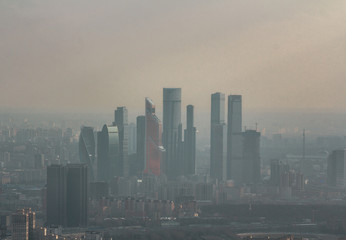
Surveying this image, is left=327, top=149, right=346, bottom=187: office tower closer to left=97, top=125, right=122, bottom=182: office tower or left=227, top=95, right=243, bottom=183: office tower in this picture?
left=227, top=95, right=243, bottom=183: office tower

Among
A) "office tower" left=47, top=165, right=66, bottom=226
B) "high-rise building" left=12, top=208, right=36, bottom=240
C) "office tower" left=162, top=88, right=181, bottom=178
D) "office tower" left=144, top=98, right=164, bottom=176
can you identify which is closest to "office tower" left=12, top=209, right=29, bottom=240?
"high-rise building" left=12, top=208, right=36, bottom=240

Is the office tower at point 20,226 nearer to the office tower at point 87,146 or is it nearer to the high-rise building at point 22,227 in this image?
the high-rise building at point 22,227

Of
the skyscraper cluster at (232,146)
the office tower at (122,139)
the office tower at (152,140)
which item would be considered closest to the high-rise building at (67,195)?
the office tower at (122,139)

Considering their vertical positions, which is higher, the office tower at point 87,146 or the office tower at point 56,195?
the office tower at point 87,146

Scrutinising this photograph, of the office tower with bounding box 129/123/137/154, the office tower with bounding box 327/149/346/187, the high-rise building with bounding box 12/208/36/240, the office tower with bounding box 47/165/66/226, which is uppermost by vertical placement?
the office tower with bounding box 129/123/137/154

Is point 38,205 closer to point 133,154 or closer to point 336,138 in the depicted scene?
point 133,154

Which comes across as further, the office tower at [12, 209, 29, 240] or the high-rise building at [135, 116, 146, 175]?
the high-rise building at [135, 116, 146, 175]

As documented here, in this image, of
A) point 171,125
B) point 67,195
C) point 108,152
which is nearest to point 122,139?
point 108,152
